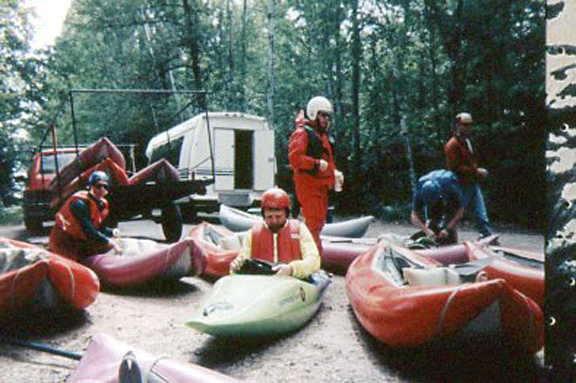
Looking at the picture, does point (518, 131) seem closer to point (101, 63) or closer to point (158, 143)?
point (158, 143)

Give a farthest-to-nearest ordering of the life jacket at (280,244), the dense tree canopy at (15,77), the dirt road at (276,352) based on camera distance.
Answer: the dense tree canopy at (15,77)
the life jacket at (280,244)
the dirt road at (276,352)

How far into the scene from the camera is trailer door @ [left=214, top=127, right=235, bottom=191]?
40.6 ft

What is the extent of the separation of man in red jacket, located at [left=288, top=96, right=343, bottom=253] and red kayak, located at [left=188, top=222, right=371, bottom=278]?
1.00 metres

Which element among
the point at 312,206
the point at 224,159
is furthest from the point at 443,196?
the point at 224,159

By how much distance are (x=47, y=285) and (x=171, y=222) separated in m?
4.76

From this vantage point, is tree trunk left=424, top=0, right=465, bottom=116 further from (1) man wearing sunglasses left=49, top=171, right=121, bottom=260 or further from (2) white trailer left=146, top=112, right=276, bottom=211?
(1) man wearing sunglasses left=49, top=171, right=121, bottom=260

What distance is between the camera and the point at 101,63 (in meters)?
22.0

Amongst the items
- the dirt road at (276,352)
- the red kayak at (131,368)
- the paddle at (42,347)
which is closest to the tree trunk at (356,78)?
the dirt road at (276,352)

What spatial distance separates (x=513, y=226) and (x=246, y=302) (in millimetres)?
8819

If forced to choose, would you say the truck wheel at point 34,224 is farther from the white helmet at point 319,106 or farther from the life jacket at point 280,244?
the life jacket at point 280,244

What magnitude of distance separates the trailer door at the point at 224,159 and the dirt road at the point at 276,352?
7.72 m

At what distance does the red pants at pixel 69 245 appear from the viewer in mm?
5457

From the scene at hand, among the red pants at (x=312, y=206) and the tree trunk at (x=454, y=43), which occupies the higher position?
the tree trunk at (x=454, y=43)

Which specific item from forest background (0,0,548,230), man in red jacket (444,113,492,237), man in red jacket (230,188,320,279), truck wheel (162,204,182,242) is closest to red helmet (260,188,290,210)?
man in red jacket (230,188,320,279)
